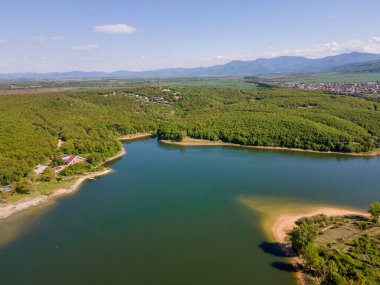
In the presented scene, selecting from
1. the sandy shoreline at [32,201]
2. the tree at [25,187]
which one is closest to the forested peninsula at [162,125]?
the tree at [25,187]

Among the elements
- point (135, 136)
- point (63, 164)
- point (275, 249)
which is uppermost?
point (63, 164)

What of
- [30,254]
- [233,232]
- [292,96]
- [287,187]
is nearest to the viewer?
[30,254]

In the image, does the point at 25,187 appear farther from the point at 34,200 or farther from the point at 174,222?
the point at 174,222

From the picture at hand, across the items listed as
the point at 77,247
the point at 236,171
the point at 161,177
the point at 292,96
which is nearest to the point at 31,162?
the point at 161,177

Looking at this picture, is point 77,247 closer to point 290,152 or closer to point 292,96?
point 290,152

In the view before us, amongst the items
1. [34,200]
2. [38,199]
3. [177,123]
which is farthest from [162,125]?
[34,200]

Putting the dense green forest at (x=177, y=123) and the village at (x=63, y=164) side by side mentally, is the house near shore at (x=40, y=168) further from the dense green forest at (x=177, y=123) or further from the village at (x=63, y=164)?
the dense green forest at (x=177, y=123)
